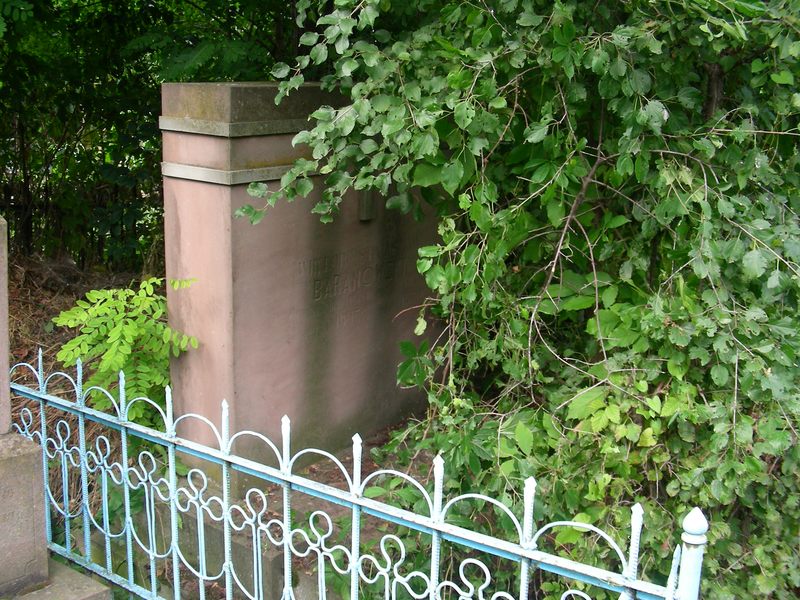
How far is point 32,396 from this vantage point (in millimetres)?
3738

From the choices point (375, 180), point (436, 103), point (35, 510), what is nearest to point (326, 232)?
point (375, 180)

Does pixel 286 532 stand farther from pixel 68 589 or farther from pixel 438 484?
pixel 68 589

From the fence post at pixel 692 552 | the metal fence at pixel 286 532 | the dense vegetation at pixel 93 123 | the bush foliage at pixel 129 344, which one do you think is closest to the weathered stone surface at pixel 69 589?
the metal fence at pixel 286 532

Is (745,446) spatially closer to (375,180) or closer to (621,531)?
(621,531)

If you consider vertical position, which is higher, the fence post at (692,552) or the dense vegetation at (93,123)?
the dense vegetation at (93,123)

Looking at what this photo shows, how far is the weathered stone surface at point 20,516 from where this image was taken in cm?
314

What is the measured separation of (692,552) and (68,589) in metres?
2.33

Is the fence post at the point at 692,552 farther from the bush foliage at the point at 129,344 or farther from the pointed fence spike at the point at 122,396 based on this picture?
the bush foliage at the point at 129,344

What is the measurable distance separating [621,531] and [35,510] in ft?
6.99

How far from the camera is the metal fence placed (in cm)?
243

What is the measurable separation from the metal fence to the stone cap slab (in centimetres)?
122

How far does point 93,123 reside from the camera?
20.9 feet

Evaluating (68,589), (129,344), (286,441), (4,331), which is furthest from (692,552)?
(129,344)

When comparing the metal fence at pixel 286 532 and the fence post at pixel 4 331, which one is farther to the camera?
the fence post at pixel 4 331
